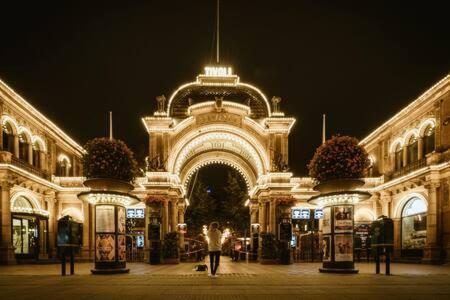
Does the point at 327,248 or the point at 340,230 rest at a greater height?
the point at 340,230

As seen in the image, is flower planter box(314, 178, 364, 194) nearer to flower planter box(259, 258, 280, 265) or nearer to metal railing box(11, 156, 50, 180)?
flower planter box(259, 258, 280, 265)

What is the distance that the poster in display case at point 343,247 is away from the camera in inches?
727

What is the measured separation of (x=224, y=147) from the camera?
4241cm

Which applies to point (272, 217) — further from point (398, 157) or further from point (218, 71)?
point (218, 71)

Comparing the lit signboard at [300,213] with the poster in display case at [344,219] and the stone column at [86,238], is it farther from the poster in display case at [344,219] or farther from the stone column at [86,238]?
the poster in display case at [344,219]

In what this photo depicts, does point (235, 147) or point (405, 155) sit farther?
point (235, 147)

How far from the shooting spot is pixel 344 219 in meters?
18.8

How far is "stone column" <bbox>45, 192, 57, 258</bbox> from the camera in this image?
3715 cm

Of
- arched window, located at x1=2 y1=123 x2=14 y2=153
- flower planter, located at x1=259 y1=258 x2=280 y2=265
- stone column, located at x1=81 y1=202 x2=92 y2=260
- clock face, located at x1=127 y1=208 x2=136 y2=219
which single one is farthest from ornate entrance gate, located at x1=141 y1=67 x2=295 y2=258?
arched window, located at x1=2 y1=123 x2=14 y2=153

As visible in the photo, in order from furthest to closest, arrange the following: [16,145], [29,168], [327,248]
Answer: [29,168], [16,145], [327,248]

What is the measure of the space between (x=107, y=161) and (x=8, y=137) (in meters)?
16.7

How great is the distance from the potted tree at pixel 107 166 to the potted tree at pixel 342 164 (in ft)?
25.2

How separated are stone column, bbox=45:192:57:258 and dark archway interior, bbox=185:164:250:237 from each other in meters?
27.9

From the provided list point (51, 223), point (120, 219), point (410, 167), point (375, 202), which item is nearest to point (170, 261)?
point (120, 219)
